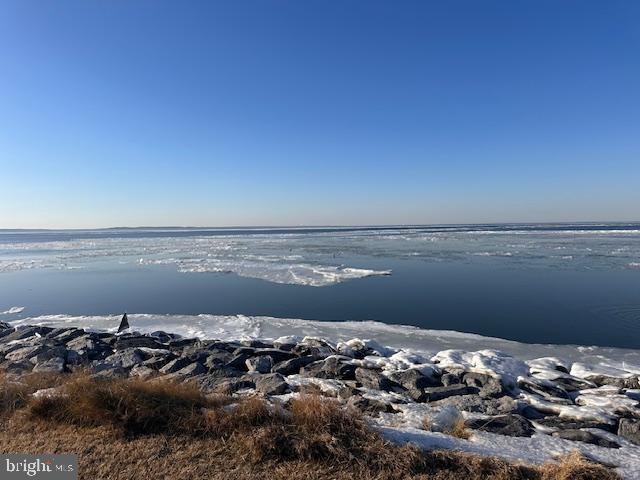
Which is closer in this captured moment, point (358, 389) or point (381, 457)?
point (381, 457)

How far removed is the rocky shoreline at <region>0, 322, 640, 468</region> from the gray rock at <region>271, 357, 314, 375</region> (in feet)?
0.07

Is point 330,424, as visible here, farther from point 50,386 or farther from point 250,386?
point 50,386

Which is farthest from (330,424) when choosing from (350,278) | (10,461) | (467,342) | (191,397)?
(350,278)

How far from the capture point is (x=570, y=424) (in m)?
5.43

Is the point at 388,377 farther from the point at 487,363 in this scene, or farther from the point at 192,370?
the point at 192,370

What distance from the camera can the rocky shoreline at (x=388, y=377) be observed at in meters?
5.32

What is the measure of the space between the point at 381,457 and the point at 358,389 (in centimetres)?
273

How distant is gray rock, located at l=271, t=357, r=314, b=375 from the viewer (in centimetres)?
769

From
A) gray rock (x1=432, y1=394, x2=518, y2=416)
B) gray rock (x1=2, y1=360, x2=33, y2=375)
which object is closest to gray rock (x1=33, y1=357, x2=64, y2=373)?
gray rock (x1=2, y1=360, x2=33, y2=375)

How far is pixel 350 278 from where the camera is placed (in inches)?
789

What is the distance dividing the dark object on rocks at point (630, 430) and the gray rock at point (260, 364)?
5.71 metres

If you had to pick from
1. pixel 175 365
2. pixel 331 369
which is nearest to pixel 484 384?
pixel 331 369

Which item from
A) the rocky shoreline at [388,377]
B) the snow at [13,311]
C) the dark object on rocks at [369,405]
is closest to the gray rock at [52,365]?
the rocky shoreline at [388,377]

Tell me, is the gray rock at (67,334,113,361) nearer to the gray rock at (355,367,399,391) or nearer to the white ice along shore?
the white ice along shore
